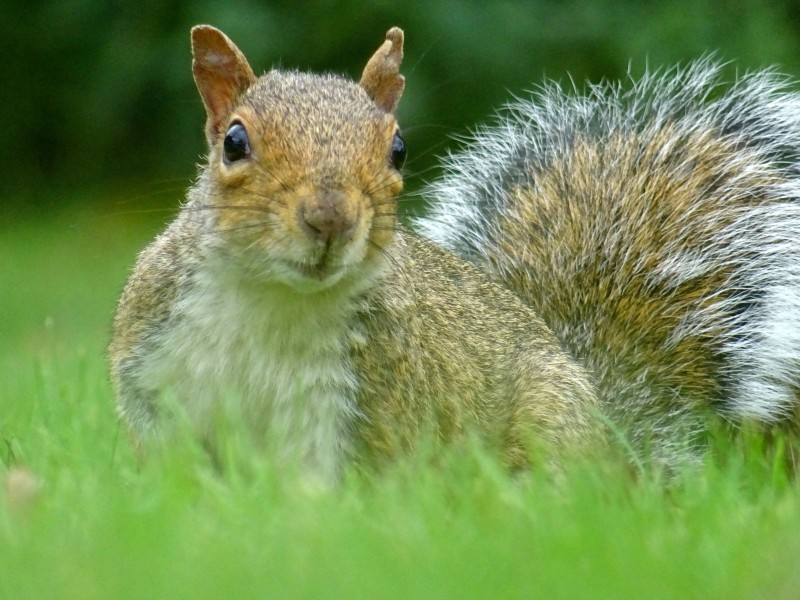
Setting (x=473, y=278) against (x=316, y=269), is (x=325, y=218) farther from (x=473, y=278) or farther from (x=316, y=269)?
(x=473, y=278)

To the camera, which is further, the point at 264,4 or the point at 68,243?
the point at 68,243

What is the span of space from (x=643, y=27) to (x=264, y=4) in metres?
1.61

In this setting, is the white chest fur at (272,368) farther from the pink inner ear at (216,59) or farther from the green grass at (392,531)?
the pink inner ear at (216,59)

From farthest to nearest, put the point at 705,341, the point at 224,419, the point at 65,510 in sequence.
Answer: the point at 705,341 → the point at 224,419 → the point at 65,510

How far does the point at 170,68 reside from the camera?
5953mm

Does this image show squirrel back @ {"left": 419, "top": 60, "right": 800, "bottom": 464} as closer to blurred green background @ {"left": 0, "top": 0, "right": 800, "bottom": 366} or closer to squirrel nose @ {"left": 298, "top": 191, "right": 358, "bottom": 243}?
squirrel nose @ {"left": 298, "top": 191, "right": 358, "bottom": 243}

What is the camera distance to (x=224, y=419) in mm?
2211

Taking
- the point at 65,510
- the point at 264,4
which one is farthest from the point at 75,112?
the point at 65,510

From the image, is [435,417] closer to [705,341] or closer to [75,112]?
[705,341]

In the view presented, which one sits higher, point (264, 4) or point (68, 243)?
point (264, 4)

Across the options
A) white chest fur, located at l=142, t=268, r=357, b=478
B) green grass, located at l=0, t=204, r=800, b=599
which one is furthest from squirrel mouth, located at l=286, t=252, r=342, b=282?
green grass, located at l=0, t=204, r=800, b=599

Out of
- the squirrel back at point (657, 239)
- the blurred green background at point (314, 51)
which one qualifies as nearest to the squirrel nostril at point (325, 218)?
the squirrel back at point (657, 239)

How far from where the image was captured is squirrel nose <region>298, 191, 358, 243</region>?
204 centimetres

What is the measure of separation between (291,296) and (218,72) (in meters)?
0.45
